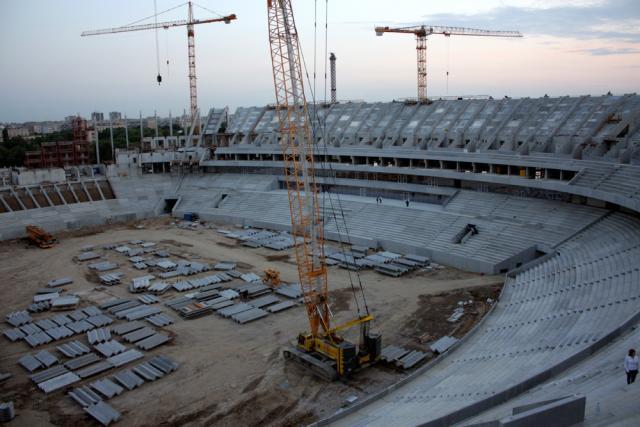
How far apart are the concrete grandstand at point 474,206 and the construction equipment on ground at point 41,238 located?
2.62 meters

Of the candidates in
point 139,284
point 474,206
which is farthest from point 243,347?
point 474,206

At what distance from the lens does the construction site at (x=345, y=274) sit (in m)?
17.5

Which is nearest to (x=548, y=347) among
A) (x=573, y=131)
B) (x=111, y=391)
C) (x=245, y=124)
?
(x=111, y=391)

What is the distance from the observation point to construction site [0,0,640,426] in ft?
57.5

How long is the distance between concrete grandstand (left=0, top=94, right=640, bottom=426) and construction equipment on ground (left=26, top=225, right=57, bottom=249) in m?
2.62

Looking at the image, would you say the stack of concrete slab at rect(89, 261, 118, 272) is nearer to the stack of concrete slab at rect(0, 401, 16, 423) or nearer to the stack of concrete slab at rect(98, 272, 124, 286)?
the stack of concrete slab at rect(98, 272, 124, 286)

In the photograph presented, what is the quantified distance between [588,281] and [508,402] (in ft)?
43.8

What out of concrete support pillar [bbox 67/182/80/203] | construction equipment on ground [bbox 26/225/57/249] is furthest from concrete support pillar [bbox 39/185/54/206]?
construction equipment on ground [bbox 26/225/57/249]

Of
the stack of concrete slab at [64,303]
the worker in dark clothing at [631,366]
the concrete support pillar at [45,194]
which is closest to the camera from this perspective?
the worker in dark clothing at [631,366]

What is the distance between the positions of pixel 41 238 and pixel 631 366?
141 ft

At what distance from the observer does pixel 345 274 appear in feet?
109

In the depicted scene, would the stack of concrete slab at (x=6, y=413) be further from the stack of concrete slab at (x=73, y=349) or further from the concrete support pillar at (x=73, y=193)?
the concrete support pillar at (x=73, y=193)

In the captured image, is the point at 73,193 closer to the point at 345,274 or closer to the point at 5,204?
the point at 5,204

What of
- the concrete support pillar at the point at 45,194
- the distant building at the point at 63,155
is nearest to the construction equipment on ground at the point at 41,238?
the concrete support pillar at the point at 45,194
